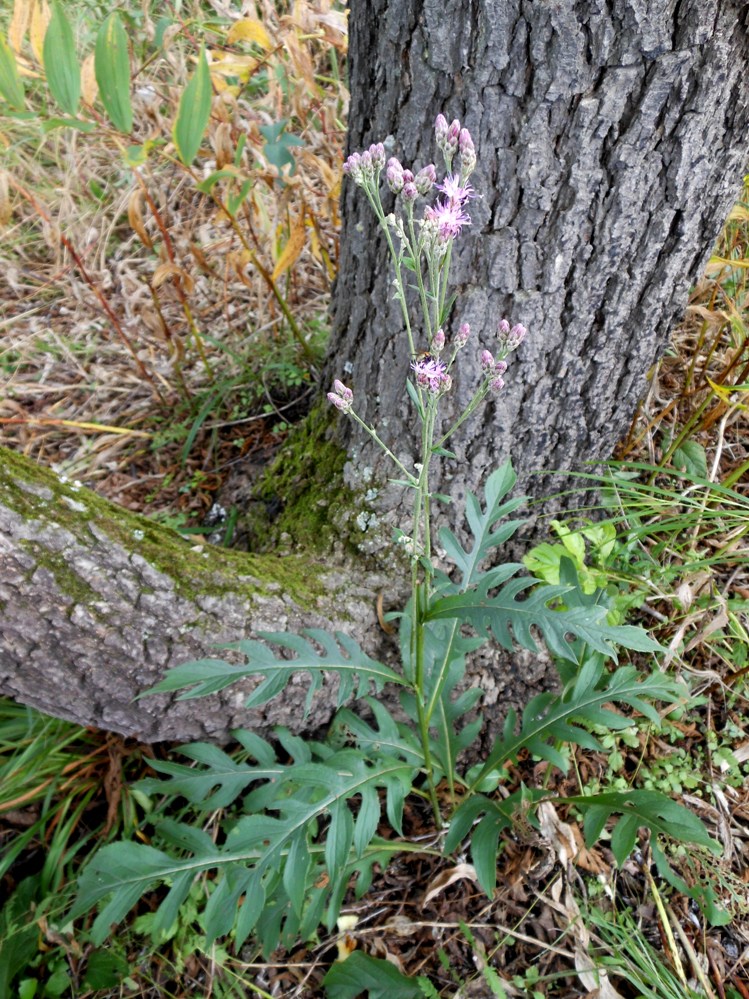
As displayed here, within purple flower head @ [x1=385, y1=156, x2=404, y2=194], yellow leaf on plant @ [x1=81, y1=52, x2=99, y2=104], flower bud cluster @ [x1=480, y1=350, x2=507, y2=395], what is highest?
yellow leaf on plant @ [x1=81, y1=52, x2=99, y2=104]

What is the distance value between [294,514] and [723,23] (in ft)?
4.96

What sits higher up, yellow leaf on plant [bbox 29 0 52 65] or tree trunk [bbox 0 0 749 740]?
yellow leaf on plant [bbox 29 0 52 65]

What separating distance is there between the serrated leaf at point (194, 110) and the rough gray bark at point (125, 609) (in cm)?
93

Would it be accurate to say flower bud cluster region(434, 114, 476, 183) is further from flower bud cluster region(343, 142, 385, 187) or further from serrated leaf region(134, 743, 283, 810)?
serrated leaf region(134, 743, 283, 810)

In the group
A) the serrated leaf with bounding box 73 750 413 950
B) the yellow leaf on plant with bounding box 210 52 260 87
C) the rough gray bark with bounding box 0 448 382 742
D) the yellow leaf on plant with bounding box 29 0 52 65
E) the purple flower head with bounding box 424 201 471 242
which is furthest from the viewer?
the yellow leaf on plant with bounding box 210 52 260 87

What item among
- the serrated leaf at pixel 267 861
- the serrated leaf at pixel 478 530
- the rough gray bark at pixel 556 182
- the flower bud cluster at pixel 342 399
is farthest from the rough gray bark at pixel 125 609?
the flower bud cluster at pixel 342 399

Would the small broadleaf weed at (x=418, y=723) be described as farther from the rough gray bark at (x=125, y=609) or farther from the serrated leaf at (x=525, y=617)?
the rough gray bark at (x=125, y=609)

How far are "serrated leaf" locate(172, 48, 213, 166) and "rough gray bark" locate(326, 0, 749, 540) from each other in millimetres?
395

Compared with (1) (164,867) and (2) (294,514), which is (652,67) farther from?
(1) (164,867)

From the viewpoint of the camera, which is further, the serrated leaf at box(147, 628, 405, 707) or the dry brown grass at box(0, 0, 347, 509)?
the dry brown grass at box(0, 0, 347, 509)

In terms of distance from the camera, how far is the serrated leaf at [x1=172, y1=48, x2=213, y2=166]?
64.2 inches

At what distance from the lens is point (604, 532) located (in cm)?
186

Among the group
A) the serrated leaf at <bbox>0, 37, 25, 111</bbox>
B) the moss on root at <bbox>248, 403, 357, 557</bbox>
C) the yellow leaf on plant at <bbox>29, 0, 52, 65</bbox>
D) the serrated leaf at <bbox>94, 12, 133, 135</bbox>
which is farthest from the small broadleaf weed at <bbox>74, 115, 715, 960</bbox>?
the yellow leaf on plant at <bbox>29, 0, 52, 65</bbox>

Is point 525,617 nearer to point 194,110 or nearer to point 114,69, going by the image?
point 194,110
